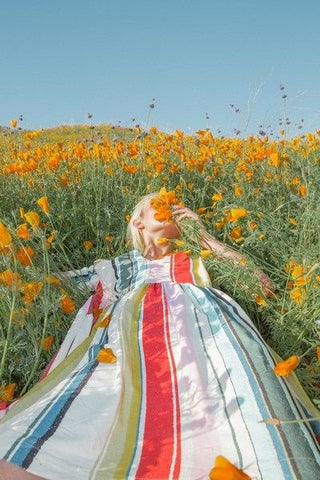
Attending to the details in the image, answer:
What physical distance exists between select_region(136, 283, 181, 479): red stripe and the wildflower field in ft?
1.00

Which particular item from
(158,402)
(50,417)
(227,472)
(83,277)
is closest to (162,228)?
(83,277)

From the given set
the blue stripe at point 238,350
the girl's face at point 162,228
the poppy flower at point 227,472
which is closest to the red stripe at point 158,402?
the blue stripe at point 238,350

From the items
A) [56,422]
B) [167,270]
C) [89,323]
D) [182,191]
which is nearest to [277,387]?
[56,422]

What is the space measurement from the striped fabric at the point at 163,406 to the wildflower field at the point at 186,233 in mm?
217

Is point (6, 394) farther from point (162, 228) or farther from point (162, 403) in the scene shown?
point (162, 228)

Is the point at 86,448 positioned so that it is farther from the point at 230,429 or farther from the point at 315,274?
the point at 315,274

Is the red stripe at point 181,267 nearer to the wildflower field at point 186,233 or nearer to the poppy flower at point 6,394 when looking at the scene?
the wildflower field at point 186,233

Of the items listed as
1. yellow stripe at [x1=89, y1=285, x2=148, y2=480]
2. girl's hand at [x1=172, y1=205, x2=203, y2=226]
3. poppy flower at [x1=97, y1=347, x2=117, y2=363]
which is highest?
girl's hand at [x1=172, y1=205, x2=203, y2=226]

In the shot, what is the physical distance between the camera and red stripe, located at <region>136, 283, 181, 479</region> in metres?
1.36

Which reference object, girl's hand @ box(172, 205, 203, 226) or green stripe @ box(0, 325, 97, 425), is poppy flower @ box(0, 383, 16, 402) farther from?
girl's hand @ box(172, 205, 203, 226)

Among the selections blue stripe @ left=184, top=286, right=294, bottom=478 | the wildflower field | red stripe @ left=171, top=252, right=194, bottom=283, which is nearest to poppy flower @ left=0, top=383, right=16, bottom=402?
the wildflower field

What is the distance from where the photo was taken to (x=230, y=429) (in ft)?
4.70

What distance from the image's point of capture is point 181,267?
2354 mm

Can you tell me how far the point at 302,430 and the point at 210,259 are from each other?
1041mm
